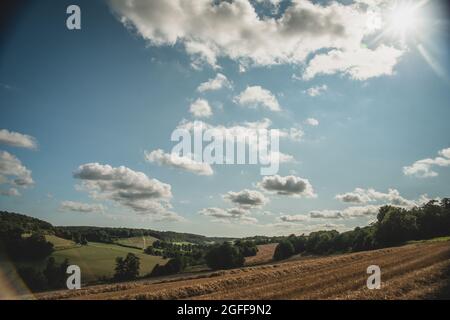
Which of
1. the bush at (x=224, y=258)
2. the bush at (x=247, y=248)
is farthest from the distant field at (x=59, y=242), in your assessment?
the bush at (x=247, y=248)

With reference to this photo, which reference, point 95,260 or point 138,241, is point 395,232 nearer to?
point 95,260

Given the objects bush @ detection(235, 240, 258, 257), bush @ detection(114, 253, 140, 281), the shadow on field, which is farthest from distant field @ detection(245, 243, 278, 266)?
the shadow on field

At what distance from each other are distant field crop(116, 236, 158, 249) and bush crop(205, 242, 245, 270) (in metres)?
43.3

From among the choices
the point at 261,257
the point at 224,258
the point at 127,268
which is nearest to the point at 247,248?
the point at 261,257

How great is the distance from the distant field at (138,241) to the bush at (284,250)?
149ft

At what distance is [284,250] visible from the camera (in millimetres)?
99562

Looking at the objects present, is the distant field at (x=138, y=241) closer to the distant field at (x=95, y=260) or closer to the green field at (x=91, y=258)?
the green field at (x=91, y=258)

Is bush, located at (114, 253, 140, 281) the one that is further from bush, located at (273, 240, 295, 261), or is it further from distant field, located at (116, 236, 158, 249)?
bush, located at (273, 240, 295, 261)

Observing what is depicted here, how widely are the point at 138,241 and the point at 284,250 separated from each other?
55585 millimetres

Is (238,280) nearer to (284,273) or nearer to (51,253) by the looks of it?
(284,273)

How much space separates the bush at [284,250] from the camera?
97.2 metres

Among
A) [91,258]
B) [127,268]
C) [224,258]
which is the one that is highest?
[224,258]

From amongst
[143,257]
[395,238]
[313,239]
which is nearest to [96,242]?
[143,257]

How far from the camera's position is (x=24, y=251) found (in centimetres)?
8112
